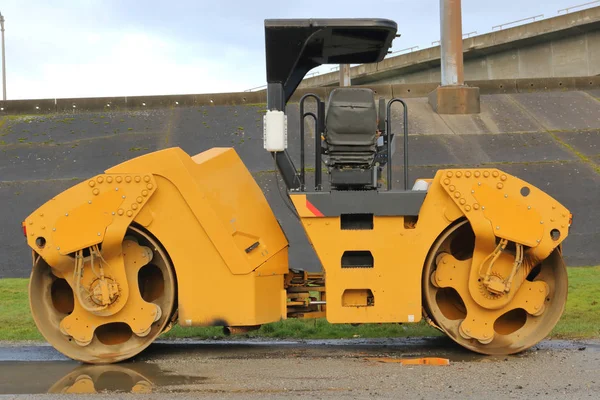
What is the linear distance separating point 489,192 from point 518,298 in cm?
91

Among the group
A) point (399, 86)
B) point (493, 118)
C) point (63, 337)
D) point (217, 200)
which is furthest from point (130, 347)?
point (399, 86)

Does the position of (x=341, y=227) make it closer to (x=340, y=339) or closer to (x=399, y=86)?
(x=340, y=339)

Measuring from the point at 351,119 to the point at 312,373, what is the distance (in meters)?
Answer: 2.01

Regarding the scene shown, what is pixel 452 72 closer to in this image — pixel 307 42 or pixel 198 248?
pixel 307 42

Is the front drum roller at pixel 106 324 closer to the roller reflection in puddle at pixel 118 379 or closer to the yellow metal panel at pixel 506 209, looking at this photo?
the roller reflection in puddle at pixel 118 379

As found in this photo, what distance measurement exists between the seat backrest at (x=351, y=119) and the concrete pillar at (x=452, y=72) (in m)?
11.8

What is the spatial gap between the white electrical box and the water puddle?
189 cm

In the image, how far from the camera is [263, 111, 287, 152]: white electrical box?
581 centimetres

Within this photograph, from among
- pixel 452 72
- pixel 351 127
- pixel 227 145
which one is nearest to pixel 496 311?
pixel 351 127

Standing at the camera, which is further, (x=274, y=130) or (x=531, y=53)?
(x=531, y=53)

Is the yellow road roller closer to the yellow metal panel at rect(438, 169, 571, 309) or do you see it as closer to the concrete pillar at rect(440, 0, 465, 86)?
the yellow metal panel at rect(438, 169, 571, 309)

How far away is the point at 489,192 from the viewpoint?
5688 mm

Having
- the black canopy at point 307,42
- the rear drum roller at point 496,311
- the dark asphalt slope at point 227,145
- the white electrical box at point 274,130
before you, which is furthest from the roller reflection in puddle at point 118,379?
the dark asphalt slope at point 227,145

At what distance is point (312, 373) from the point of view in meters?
5.12
